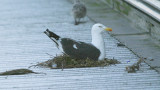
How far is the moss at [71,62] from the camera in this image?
6.42 m

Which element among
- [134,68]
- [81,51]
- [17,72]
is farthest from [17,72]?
[134,68]

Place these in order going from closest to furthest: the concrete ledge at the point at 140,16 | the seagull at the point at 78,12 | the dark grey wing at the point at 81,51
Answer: the dark grey wing at the point at 81,51, the concrete ledge at the point at 140,16, the seagull at the point at 78,12

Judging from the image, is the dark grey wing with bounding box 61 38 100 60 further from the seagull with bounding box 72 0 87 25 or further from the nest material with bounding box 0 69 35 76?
the seagull with bounding box 72 0 87 25

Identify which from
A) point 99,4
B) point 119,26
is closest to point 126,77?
point 119,26

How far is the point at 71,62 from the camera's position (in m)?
6.51

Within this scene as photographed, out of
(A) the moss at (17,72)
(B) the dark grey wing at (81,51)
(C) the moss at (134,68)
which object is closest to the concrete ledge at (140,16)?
(C) the moss at (134,68)

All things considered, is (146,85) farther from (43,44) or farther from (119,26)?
(119,26)

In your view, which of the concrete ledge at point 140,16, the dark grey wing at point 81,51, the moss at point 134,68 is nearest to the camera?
the moss at point 134,68

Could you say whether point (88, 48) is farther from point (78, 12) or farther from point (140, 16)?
point (78, 12)

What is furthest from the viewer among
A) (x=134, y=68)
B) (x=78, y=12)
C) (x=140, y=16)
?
(x=78, y=12)

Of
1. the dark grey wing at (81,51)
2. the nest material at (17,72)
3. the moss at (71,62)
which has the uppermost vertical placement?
the dark grey wing at (81,51)

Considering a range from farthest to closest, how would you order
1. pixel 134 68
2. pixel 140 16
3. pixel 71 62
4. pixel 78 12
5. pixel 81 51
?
pixel 78 12, pixel 140 16, pixel 71 62, pixel 81 51, pixel 134 68

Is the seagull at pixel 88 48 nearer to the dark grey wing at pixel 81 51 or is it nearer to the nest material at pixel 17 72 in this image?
the dark grey wing at pixel 81 51

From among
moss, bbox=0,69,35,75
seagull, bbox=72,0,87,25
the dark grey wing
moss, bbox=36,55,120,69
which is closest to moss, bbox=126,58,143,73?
moss, bbox=36,55,120,69
